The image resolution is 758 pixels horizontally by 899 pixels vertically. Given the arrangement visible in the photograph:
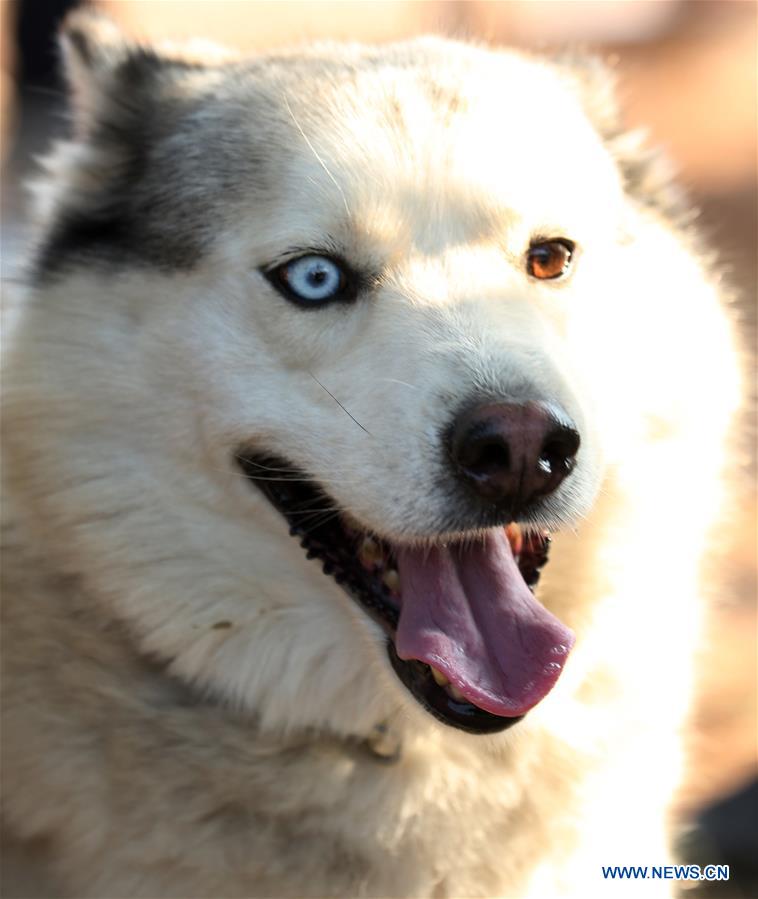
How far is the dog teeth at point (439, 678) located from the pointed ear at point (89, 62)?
1844 mm

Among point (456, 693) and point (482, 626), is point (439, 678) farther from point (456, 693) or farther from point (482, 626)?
point (482, 626)

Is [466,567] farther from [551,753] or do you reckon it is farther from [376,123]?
[376,123]

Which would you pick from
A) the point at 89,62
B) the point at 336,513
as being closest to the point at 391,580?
the point at 336,513

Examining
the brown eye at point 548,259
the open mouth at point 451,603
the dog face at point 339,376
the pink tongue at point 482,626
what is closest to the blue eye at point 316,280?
the dog face at point 339,376

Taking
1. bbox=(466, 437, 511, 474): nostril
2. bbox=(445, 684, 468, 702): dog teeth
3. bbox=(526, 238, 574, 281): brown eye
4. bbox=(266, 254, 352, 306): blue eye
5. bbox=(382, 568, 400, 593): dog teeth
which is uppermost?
bbox=(526, 238, 574, 281): brown eye

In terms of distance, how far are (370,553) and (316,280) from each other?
26.6 inches

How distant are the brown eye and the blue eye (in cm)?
51

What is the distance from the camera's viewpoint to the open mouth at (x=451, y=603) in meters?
2.54

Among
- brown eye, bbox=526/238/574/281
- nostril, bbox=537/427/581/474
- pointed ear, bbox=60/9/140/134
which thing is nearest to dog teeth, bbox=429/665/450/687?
nostril, bbox=537/427/581/474

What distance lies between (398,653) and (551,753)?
0.58m

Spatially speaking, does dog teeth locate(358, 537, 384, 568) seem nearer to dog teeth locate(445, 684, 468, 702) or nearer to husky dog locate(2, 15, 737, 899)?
husky dog locate(2, 15, 737, 899)

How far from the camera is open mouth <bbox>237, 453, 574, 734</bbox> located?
254 cm

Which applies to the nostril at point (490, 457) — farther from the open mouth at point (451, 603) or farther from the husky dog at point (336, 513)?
the open mouth at point (451, 603)

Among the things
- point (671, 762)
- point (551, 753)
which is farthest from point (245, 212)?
point (671, 762)
